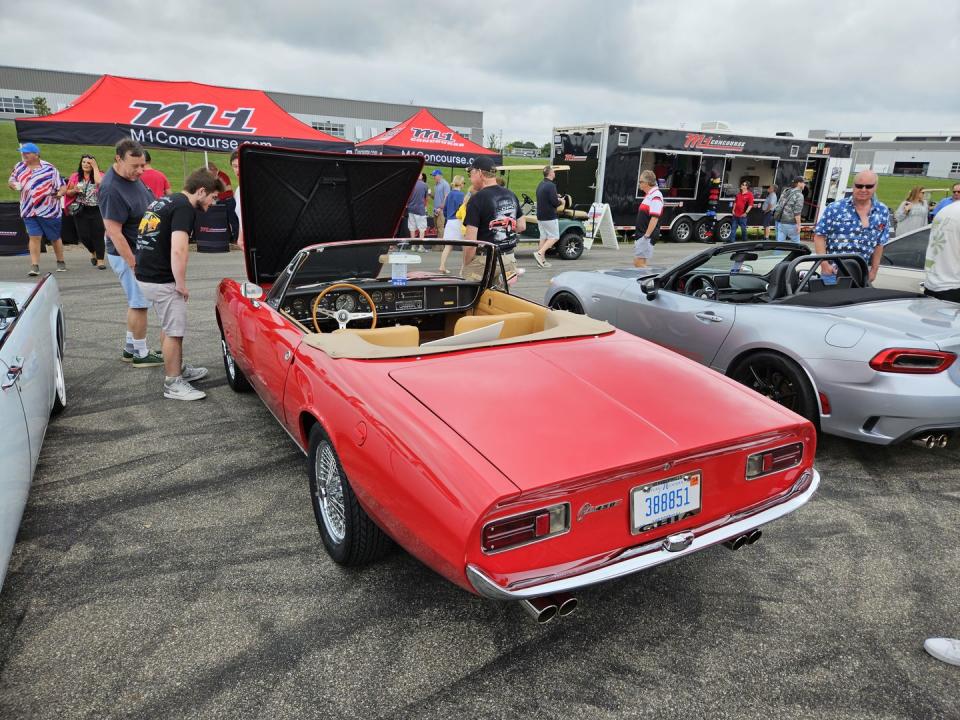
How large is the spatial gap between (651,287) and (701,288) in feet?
1.53

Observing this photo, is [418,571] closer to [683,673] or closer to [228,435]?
[683,673]

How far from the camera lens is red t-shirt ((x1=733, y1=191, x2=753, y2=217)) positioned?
1580 centimetres

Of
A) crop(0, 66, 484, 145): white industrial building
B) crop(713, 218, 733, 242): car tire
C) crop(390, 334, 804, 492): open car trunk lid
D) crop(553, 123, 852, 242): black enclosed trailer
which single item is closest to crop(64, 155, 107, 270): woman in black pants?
crop(390, 334, 804, 492): open car trunk lid

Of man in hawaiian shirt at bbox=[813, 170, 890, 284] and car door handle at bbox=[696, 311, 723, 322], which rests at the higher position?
man in hawaiian shirt at bbox=[813, 170, 890, 284]

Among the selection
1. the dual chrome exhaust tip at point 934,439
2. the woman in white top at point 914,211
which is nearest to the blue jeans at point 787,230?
the woman in white top at point 914,211

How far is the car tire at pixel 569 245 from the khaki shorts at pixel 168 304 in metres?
9.66

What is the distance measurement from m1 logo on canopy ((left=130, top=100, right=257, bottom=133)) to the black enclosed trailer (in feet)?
27.0

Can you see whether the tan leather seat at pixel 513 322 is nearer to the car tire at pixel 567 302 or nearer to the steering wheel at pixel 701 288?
the steering wheel at pixel 701 288

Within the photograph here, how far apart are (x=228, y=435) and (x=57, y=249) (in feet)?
25.4

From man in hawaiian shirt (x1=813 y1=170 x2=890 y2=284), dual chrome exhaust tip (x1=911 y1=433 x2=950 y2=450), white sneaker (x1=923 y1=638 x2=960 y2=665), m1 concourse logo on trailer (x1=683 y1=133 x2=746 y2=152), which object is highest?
m1 concourse logo on trailer (x1=683 y1=133 x2=746 y2=152)

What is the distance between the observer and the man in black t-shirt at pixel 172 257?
425 cm

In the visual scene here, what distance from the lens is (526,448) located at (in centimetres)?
200

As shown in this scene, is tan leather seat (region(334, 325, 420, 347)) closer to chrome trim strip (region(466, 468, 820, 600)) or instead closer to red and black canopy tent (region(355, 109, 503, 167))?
chrome trim strip (region(466, 468, 820, 600))

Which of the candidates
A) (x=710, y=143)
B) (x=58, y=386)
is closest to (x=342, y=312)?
(x=58, y=386)
